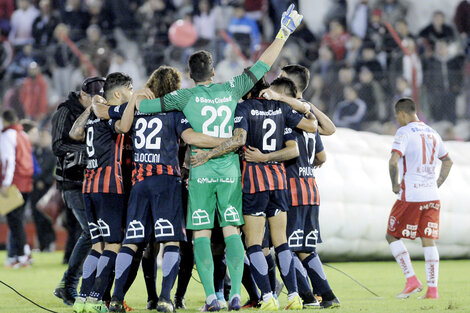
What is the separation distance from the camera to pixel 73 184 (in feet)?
25.7

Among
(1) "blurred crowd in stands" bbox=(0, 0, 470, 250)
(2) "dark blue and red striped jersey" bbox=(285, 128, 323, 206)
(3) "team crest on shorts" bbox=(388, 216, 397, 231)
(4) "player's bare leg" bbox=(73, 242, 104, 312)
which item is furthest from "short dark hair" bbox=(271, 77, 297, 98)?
(1) "blurred crowd in stands" bbox=(0, 0, 470, 250)

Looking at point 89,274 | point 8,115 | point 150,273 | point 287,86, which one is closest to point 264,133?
point 287,86

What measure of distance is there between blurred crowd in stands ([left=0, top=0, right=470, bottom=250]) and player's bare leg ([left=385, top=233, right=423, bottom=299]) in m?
6.12

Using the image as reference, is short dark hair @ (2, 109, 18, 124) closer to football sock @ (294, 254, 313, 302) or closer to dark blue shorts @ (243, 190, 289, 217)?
dark blue shorts @ (243, 190, 289, 217)

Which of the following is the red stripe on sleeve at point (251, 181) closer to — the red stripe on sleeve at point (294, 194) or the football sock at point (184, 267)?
the red stripe on sleeve at point (294, 194)

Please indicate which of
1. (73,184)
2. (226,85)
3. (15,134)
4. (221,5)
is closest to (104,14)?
(221,5)

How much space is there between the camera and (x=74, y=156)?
7641 millimetres

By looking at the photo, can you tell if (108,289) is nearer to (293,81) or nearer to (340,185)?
(293,81)

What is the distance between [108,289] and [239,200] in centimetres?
134

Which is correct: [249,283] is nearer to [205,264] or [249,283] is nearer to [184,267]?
[184,267]

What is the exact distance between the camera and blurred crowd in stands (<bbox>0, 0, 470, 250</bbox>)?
1409cm

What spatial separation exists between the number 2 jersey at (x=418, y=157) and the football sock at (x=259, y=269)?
218 centimetres

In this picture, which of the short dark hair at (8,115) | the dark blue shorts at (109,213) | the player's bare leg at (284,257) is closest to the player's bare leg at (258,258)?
the player's bare leg at (284,257)

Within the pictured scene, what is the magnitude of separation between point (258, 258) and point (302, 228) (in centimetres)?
62
